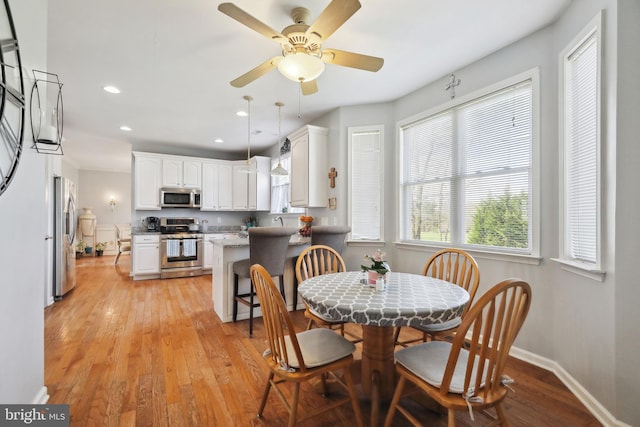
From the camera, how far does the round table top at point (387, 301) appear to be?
52.6 inches

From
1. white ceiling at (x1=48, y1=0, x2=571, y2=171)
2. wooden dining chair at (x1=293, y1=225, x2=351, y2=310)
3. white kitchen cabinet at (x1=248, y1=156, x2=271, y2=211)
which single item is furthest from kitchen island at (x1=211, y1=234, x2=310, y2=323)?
white kitchen cabinet at (x1=248, y1=156, x2=271, y2=211)

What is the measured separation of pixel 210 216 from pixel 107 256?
4.33m

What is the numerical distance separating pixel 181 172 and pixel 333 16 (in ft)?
16.6

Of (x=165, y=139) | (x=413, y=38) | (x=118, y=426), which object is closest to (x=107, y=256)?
(x=165, y=139)

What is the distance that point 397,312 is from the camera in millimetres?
1323

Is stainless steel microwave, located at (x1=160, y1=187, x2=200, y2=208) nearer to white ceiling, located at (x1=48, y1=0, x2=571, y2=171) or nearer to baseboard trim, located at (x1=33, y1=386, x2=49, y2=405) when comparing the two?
white ceiling, located at (x1=48, y1=0, x2=571, y2=171)

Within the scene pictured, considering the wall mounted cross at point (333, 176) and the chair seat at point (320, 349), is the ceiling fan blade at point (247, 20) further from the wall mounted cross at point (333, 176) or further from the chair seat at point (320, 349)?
the wall mounted cross at point (333, 176)

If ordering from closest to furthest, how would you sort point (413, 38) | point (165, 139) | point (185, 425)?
point (185, 425), point (413, 38), point (165, 139)

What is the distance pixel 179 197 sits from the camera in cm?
571

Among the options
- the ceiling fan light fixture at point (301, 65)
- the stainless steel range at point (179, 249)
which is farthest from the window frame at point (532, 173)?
the stainless steel range at point (179, 249)

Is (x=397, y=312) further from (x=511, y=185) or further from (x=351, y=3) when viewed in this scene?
(x=511, y=185)

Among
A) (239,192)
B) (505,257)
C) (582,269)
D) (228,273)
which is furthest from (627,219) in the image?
(239,192)

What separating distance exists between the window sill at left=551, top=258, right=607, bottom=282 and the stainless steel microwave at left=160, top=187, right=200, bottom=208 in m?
5.72

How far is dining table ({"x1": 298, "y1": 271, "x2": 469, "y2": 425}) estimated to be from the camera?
134cm
